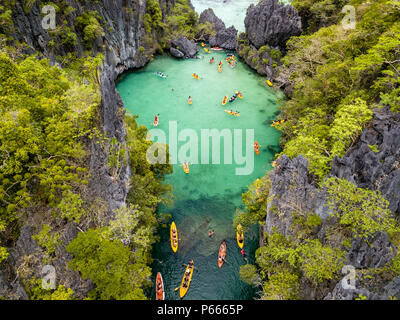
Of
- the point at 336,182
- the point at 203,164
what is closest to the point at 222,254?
the point at 336,182

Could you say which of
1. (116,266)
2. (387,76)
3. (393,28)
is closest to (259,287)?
(116,266)

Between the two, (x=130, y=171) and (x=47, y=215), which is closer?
(x=47, y=215)

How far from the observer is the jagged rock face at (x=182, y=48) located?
148ft

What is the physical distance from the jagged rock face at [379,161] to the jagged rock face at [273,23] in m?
→ 30.8

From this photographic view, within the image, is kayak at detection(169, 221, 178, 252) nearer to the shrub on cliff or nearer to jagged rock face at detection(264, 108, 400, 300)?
jagged rock face at detection(264, 108, 400, 300)

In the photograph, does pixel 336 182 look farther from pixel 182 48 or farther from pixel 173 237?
pixel 182 48

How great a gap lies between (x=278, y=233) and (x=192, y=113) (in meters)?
21.7

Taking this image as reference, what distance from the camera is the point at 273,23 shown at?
39.2 metres

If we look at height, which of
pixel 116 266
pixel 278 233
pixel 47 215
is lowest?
pixel 278 233

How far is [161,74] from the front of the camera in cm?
3966

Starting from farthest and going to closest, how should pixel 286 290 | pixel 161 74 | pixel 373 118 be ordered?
pixel 161 74 < pixel 373 118 < pixel 286 290

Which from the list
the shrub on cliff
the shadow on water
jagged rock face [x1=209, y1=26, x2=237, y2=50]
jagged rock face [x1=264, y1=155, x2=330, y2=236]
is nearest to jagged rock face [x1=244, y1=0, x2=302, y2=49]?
jagged rock face [x1=209, y1=26, x2=237, y2=50]

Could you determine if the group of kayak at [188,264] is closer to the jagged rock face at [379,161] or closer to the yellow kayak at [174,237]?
the yellow kayak at [174,237]
